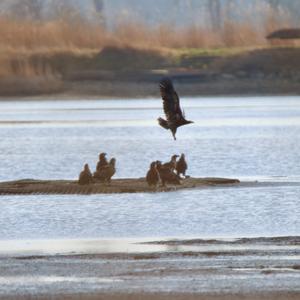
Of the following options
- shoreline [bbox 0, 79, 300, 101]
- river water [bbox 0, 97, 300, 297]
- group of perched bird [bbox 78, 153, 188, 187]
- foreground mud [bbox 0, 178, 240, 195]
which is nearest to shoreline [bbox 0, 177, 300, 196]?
foreground mud [bbox 0, 178, 240, 195]

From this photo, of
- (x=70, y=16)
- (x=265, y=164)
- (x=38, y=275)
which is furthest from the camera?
(x=70, y=16)

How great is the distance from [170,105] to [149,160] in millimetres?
11660

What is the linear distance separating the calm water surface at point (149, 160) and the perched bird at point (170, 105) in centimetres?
115

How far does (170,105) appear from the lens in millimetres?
21375

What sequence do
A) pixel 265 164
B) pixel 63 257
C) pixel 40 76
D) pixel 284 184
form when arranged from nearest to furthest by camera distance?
1. pixel 63 257
2. pixel 284 184
3. pixel 265 164
4. pixel 40 76

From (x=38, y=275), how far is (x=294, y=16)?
73900mm

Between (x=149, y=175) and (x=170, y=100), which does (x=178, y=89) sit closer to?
(x=149, y=175)

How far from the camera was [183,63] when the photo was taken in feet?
181

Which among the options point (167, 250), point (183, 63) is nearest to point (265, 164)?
point (167, 250)

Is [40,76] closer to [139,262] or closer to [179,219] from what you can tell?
[179,219]

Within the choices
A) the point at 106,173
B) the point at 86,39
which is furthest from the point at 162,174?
the point at 86,39

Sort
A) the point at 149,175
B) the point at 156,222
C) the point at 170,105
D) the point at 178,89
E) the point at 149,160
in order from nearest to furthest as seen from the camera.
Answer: the point at 156,222 < the point at 170,105 < the point at 149,175 < the point at 149,160 < the point at 178,89

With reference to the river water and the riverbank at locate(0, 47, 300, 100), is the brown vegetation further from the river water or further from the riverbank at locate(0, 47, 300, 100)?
the river water

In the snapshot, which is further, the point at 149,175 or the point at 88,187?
the point at 88,187
